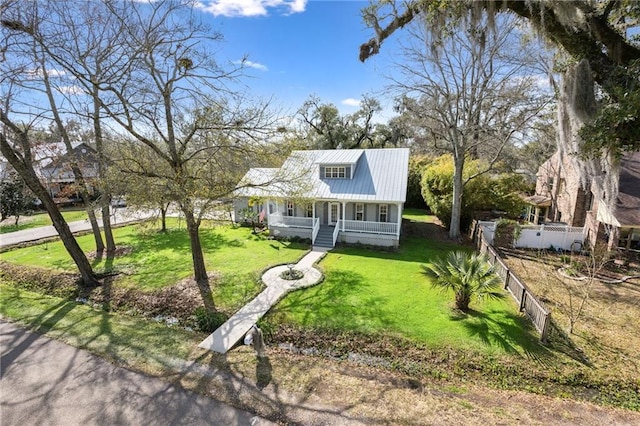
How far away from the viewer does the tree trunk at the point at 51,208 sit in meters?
9.07

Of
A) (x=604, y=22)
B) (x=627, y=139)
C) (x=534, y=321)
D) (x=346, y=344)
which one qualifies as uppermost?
(x=604, y=22)

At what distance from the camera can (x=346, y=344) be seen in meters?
7.54

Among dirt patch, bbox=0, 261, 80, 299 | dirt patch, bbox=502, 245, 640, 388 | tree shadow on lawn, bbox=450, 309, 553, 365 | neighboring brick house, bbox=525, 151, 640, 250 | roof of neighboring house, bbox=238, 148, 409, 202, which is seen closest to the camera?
dirt patch, bbox=502, 245, 640, 388

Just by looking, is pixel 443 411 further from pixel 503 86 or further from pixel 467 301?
pixel 503 86

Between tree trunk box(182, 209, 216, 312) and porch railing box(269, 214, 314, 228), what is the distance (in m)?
6.56

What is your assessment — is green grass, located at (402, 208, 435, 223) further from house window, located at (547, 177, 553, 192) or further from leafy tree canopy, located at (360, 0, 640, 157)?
leafy tree canopy, located at (360, 0, 640, 157)

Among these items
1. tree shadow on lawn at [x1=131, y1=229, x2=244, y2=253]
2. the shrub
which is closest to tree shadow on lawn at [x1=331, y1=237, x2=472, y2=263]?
tree shadow on lawn at [x1=131, y1=229, x2=244, y2=253]

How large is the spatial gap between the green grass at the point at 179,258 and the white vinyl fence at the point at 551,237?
11.6m

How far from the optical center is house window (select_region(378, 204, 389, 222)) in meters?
16.9

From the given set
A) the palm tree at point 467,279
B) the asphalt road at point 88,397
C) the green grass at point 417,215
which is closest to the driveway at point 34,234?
the asphalt road at point 88,397

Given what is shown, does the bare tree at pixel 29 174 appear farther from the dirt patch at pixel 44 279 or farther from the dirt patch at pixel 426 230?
the dirt patch at pixel 426 230

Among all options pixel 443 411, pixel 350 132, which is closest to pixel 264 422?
pixel 443 411

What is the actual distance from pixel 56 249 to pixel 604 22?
71.5 ft

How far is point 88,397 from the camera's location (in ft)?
17.8
